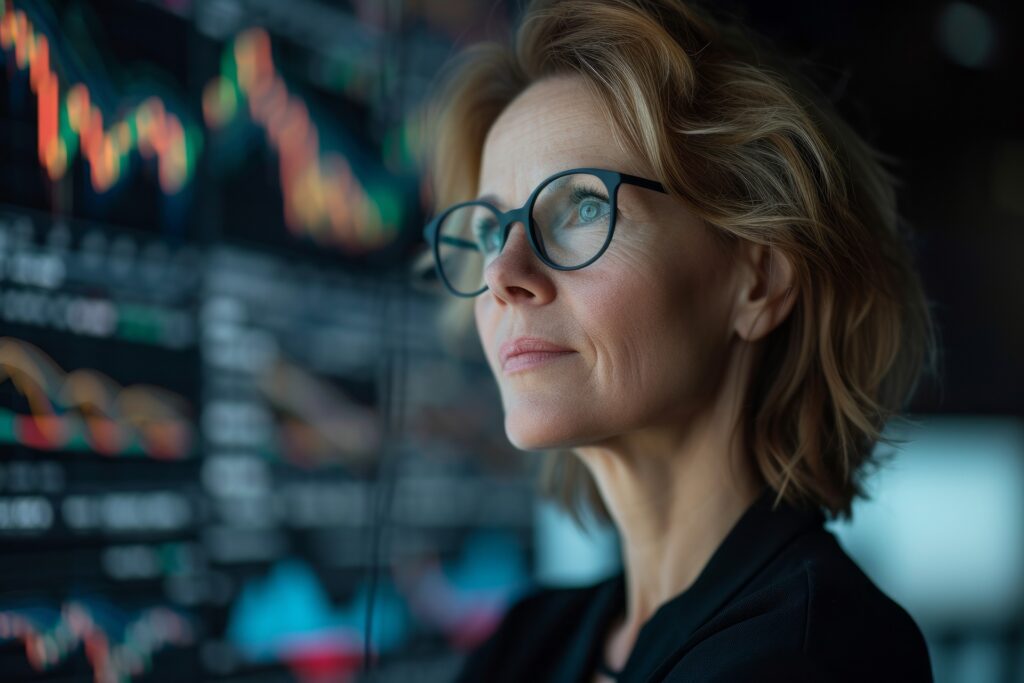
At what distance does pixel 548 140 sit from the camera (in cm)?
110

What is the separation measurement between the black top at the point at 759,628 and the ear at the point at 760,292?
199 mm

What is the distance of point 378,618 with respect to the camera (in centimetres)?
168

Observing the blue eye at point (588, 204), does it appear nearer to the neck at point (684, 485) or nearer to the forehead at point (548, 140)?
the forehead at point (548, 140)

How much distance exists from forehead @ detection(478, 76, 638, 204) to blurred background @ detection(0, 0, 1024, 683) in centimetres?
44

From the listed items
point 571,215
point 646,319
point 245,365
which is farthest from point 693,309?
point 245,365

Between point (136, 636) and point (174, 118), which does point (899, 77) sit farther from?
point (136, 636)

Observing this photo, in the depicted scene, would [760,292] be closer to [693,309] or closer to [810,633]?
[693,309]

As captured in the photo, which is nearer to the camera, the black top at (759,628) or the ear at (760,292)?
the black top at (759,628)

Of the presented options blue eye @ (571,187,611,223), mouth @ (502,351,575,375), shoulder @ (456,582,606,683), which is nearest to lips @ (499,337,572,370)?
mouth @ (502,351,575,375)

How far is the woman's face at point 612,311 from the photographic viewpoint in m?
1.02

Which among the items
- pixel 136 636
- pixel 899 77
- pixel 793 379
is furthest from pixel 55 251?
pixel 899 77

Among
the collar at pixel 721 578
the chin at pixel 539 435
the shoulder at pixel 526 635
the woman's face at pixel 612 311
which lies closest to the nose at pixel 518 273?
the woman's face at pixel 612 311

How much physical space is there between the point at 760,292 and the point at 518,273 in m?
0.30

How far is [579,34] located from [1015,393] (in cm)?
252
